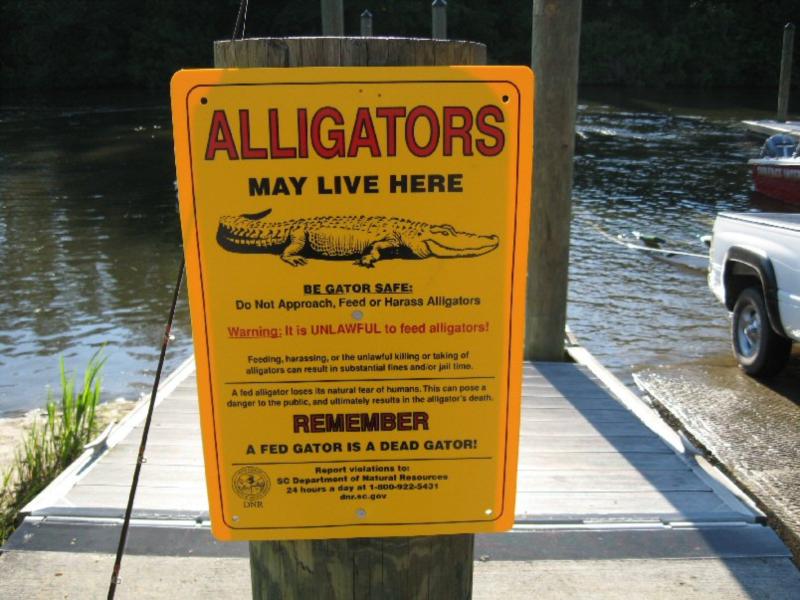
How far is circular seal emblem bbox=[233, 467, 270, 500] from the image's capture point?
2.03 m

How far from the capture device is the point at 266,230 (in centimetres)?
186

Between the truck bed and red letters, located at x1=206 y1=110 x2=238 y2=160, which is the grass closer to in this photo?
red letters, located at x1=206 y1=110 x2=238 y2=160

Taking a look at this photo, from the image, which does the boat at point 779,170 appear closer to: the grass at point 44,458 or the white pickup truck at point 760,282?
the white pickup truck at point 760,282

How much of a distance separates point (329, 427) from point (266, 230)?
463 millimetres

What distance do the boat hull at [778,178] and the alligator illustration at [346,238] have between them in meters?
16.5

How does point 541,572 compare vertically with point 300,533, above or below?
below

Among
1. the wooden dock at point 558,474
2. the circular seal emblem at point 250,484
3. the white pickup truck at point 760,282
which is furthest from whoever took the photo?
the white pickup truck at point 760,282

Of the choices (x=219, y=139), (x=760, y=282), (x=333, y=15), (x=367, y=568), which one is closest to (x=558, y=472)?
(x=367, y=568)

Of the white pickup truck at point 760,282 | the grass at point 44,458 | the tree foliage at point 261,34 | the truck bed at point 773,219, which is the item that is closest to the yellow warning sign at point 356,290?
the grass at point 44,458

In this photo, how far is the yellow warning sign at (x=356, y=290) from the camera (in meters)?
1.81

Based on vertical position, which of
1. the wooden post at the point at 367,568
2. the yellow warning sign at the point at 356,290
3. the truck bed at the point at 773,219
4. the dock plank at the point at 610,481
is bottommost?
the dock plank at the point at 610,481

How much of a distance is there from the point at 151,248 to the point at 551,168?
8677mm

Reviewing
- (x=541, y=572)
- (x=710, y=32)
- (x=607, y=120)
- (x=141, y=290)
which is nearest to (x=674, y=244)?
(x=141, y=290)

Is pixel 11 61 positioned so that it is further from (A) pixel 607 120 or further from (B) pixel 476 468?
(B) pixel 476 468
